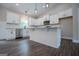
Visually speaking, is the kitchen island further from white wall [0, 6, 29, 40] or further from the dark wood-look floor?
white wall [0, 6, 29, 40]

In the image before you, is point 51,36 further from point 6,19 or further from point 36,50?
point 6,19

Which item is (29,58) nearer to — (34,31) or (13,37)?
(13,37)

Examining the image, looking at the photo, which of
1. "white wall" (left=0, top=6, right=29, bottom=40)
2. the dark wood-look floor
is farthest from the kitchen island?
"white wall" (left=0, top=6, right=29, bottom=40)

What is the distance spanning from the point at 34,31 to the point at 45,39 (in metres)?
1.28

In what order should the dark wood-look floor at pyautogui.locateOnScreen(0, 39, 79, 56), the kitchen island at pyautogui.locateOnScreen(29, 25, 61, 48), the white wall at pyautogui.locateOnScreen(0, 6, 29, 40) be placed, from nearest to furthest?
the dark wood-look floor at pyautogui.locateOnScreen(0, 39, 79, 56)
the white wall at pyautogui.locateOnScreen(0, 6, 29, 40)
the kitchen island at pyautogui.locateOnScreen(29, 25, 61, 48)

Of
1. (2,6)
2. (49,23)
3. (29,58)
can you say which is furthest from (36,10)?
(49,23)

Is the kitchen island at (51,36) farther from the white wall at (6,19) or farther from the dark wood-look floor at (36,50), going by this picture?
the white wall at (6,19)

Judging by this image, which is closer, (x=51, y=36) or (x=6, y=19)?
(x=6, y=19)

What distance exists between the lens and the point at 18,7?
7.82 ft

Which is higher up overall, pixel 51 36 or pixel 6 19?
pixel 6 19

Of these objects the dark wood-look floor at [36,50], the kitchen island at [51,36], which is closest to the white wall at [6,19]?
the dark wood-look floor at [36,50]

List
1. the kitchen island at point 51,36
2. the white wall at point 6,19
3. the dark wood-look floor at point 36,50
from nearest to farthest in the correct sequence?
the dark wood-look floor at point 36,50, the white wall at point 6,19, the kitchen island at point 51,36

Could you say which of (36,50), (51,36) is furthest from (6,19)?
(51,36)

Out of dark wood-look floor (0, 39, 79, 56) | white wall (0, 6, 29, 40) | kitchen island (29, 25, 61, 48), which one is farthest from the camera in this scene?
kitchen island (29, 25, 61, 48)
